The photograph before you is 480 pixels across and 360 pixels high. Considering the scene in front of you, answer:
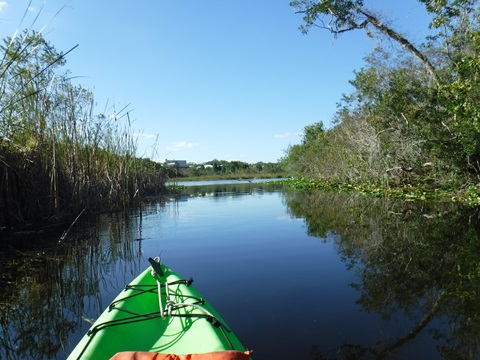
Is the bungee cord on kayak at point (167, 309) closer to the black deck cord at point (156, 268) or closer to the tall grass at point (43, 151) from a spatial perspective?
the black deck cord at point (156, 268)

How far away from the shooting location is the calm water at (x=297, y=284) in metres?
2.94

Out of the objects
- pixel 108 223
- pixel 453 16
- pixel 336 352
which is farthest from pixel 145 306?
pixel 453 16

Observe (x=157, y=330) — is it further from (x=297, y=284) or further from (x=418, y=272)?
(x=418, y=272)

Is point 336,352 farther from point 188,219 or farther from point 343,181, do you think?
point 343,181

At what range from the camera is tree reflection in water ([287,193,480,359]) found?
2.82m

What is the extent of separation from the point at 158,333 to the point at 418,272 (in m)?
3.60

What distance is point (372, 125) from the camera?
675 inches

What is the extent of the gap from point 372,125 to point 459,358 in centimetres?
1598

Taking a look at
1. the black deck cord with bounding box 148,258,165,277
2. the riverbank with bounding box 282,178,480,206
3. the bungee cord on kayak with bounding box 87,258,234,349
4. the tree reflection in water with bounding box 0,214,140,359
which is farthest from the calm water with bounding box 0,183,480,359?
the riverbank with bounding box 282,178,480,206

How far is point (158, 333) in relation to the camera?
107 inches

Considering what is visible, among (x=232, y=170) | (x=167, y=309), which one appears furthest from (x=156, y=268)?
(x=232, y=170)

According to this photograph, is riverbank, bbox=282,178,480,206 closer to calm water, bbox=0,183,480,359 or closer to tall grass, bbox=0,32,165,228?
calm water, bbox=0,183,480,359

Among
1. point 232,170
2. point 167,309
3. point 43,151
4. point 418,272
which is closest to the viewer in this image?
point 167,309

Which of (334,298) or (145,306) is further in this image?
(334,298)
